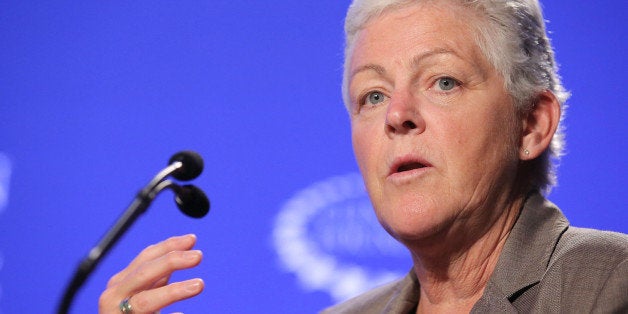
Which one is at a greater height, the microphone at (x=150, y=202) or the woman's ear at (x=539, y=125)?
the woman's ear at (x=539, y=125)

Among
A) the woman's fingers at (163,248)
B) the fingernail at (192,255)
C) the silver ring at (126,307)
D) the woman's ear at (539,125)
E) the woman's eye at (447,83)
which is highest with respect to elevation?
the woman's eye at (447,83)

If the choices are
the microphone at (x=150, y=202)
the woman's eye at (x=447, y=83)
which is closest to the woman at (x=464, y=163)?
the woman's eye at (x=447, y=83)

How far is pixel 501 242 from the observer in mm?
1577

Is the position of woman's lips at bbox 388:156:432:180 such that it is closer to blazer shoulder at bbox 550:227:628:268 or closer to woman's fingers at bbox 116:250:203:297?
blazer shoulder at bbox 550:227:628:268

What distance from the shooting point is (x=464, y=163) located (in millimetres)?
1428

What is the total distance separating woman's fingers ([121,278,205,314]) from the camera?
125 cm

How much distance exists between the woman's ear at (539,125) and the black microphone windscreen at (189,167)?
763 millimetres

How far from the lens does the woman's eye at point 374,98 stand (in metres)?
1.59

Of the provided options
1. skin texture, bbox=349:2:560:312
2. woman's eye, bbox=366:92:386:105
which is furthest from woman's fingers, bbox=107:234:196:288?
woman's eye, bbox=366:92:386:105

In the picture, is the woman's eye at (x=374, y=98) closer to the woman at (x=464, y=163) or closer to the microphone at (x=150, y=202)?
the woman at (x=464, y=163)

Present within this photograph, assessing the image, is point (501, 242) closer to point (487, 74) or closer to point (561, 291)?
point (561, 291)

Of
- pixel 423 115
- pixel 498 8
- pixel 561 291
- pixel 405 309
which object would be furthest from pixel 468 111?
pixel 405 309

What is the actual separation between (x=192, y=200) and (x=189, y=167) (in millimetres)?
61

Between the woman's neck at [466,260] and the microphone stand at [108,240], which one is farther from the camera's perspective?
the woman's neck at [466,260]
